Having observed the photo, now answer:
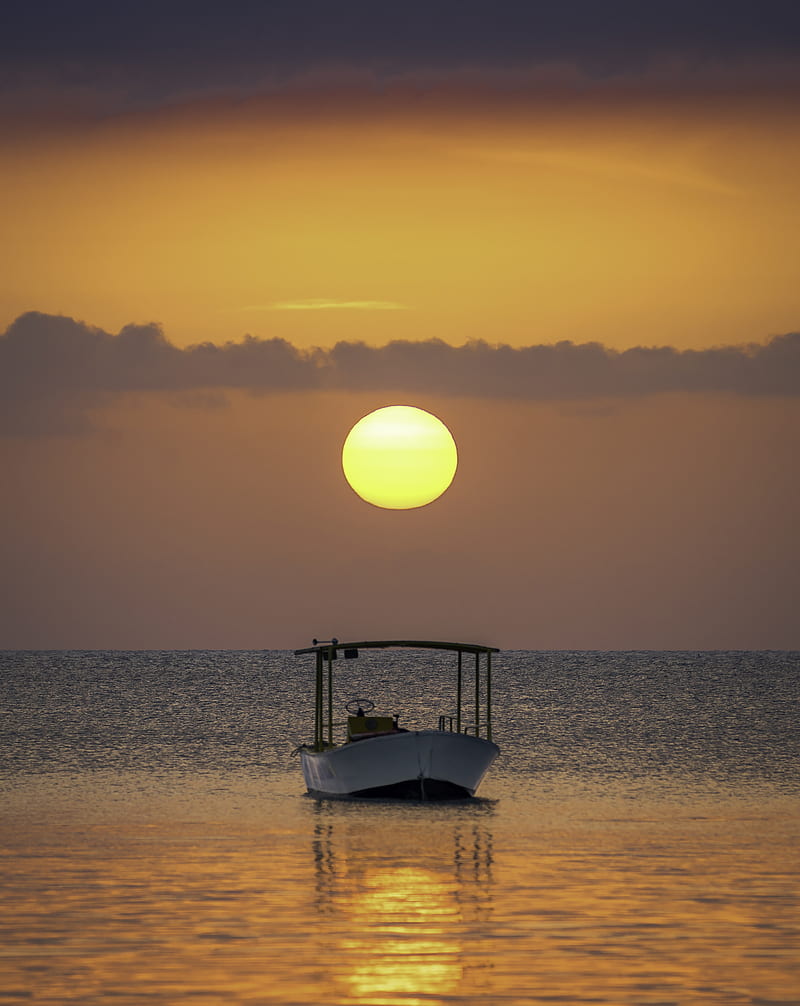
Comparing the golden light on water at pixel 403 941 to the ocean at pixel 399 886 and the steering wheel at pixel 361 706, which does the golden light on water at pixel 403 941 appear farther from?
the steering wheel at pixel 361 706

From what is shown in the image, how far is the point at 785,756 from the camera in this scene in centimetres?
6975

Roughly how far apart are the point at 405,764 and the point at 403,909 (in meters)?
15.9

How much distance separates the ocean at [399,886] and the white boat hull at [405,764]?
0.57m

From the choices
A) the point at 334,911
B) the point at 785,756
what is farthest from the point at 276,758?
the point at 334,911

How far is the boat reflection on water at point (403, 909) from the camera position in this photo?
61.3 ft

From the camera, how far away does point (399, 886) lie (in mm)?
27312

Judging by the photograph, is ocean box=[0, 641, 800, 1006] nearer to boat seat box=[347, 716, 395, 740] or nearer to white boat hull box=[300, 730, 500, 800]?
white boat hull box=[300, 730, 500, 800]

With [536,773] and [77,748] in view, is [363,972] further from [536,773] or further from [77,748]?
[77,748]

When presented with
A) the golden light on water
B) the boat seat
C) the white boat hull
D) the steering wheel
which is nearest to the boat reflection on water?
the golden light on water

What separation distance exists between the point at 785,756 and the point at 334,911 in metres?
49.5

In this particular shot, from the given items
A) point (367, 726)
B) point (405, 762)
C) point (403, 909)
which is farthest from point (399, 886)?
point (367, 726)

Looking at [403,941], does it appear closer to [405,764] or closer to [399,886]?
[399,886]

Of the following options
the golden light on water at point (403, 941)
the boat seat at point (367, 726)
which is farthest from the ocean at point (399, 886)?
the boat seat at point (367, 726)

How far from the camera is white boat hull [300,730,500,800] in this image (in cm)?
4050
